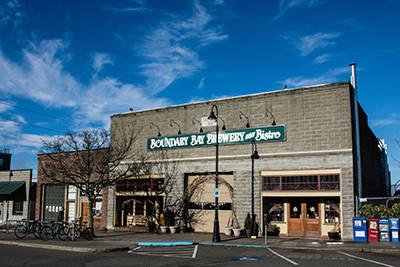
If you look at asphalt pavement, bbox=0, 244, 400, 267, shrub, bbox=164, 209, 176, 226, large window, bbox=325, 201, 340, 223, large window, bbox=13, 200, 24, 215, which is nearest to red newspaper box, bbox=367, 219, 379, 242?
large window, bbox=325, 201, 340, 223

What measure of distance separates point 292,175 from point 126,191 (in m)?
12.3

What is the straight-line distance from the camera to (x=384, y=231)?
19.3 m

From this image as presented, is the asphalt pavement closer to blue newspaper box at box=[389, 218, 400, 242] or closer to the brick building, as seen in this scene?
blue newspaper box at box=[389, 218, 400, 242]

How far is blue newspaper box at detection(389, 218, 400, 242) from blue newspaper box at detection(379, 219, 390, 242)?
0.58ft

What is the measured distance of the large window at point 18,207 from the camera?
118 ft

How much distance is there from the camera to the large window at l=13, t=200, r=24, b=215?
3609 cm

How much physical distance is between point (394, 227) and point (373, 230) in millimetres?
951

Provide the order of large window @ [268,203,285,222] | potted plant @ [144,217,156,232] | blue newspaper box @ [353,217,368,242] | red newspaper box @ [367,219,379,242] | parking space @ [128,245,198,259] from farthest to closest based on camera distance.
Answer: potted plant @ [144,217,156,232] < large window @ [268,203,285,222] < blue newspaper box @ [353,217,368,242] < red newspaper box @ [367,219,379,242] < parking space @ [128,245,198,259]

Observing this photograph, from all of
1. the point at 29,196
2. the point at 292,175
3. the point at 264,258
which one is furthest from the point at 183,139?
the point at 29,196

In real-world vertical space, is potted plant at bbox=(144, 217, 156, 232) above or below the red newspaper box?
below

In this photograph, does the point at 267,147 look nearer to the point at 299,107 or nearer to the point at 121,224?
the point at 299,107

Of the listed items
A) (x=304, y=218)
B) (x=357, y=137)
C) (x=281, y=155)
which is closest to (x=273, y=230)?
(x=304, y=218)

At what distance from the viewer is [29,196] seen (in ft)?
117

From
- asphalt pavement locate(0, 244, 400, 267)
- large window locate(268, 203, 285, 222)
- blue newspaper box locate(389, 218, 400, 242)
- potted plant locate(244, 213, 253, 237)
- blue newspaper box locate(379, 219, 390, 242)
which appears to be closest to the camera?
asphalt pavement locate(0, 244, 400, 267)
